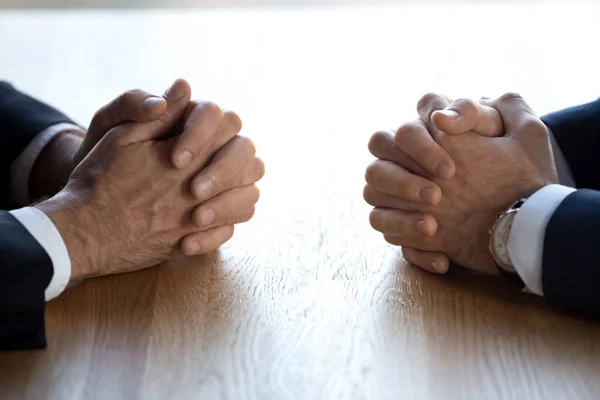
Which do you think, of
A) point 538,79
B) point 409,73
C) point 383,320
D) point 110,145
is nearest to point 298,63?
point 409,73

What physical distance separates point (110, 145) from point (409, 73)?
1430 mm

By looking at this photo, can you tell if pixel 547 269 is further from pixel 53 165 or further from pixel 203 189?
pixel 53 165

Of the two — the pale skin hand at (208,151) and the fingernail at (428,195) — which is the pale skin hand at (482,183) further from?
the pale skin hand at (208,151)

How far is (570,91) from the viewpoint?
2.48 m

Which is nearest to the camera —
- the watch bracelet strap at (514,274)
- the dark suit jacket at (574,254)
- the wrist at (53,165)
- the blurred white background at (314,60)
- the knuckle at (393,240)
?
the dark suit jacket at (574,254)

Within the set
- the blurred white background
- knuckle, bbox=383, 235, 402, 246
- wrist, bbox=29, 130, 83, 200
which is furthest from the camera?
the blurred white background

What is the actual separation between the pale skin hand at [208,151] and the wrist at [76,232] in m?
0.15

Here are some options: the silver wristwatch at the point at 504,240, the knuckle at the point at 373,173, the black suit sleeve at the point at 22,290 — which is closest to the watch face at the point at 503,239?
the silver wristwatch at the point at 504,240

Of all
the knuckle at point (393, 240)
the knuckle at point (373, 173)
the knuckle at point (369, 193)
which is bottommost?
the knuckle at point (393, 240)

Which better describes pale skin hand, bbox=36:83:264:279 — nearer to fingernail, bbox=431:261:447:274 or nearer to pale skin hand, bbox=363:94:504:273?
pale skin hand, bbox=363:94:504:273

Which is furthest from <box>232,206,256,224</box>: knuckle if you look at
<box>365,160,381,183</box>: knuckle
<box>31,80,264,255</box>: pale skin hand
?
<box>365,160,381,183</box>: knuckle

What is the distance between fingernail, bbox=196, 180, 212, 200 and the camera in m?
1.33

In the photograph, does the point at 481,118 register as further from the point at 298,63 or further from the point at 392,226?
the point at 298,63

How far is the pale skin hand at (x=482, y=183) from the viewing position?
131cm
